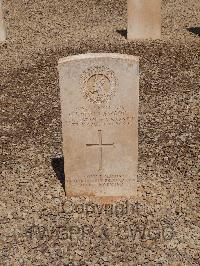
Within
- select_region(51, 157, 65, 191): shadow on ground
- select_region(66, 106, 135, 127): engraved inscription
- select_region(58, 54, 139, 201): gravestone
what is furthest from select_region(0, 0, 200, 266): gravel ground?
select_region(66, 106, 135, 127): engraved inscription

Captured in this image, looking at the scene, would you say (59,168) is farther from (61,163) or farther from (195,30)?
(195,30)

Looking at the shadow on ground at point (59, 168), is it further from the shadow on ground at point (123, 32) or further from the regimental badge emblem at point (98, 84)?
the shadow on ground at point (123, 32)

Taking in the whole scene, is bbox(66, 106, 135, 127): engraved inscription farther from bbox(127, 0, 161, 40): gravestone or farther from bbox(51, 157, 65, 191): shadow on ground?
bbox(127, 0, 161, 40): gravestone

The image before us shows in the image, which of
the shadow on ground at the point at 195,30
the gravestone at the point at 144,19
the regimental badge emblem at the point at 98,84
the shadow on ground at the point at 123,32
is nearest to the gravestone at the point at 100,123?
the regimental badge emblem at the point at 98,84

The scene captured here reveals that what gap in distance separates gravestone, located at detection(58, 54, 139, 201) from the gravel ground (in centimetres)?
30

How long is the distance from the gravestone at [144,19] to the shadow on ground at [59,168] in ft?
18.6

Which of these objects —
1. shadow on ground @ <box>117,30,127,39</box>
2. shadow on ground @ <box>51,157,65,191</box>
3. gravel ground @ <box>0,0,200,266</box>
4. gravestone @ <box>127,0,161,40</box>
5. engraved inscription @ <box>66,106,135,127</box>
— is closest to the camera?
gravel ground @ <box>0,0,200,266</box>

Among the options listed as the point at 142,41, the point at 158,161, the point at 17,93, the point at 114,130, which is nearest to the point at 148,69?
the point at 142,41

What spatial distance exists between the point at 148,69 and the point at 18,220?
5.27m

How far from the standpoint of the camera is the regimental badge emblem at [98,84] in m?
5.19

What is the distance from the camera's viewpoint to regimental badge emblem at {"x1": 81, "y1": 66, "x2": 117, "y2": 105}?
5188 mm

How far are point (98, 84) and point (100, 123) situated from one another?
0.49m

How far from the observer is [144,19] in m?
11.4

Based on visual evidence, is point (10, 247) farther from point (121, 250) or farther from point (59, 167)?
point (59, 167)
